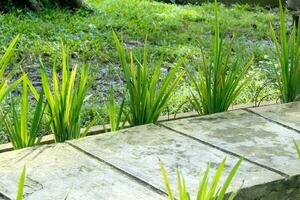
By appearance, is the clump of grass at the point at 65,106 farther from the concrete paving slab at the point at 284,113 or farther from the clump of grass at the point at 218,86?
the concrete paving slab at the point at 284,113

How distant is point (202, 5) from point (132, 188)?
7036mm

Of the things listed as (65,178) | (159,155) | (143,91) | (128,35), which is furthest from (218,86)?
(128,35)

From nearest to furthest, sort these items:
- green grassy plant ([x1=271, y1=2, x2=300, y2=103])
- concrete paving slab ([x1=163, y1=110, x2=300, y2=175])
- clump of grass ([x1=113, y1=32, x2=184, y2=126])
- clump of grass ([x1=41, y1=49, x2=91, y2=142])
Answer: concrete paving slab ([x1=163, y1=110, x2=300, y2=175]) → clump of grass ([x1=41, y1=49, x2=91, y2=142]) → clump of grass ([x1=113, y1=32, x2=184, y2=126]) → green grassy plant ([x1=271, y1=2, x2=300, y2=103])

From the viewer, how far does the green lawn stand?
573 cm

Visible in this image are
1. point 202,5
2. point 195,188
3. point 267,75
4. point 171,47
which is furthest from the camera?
point 202,5

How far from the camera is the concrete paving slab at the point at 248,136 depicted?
339cm

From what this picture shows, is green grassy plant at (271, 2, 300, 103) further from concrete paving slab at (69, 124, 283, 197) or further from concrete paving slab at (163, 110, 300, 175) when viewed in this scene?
concrete paving slab at (69, 124, 283, 197)

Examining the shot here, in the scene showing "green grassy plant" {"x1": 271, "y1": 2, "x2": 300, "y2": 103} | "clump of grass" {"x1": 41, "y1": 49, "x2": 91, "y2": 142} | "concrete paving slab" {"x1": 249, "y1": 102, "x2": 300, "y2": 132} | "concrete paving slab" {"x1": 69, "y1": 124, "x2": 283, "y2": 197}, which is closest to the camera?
"concrete paving slab" {"x1": 69, "y1": 124, "x2": 283, "y2": 197}

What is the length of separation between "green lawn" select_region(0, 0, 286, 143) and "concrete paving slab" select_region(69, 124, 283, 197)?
1069mm

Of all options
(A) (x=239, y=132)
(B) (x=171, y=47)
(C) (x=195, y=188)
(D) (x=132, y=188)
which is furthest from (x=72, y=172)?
(B) (x=171, y=47)

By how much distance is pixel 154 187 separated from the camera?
3.01 meters

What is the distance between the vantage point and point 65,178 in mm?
3080

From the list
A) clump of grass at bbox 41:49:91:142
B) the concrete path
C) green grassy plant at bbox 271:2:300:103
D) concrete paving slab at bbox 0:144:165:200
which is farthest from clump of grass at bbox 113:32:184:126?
green grassy plant at bbox 271:2:300:103

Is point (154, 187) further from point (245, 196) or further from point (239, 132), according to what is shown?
point (239, 132)
